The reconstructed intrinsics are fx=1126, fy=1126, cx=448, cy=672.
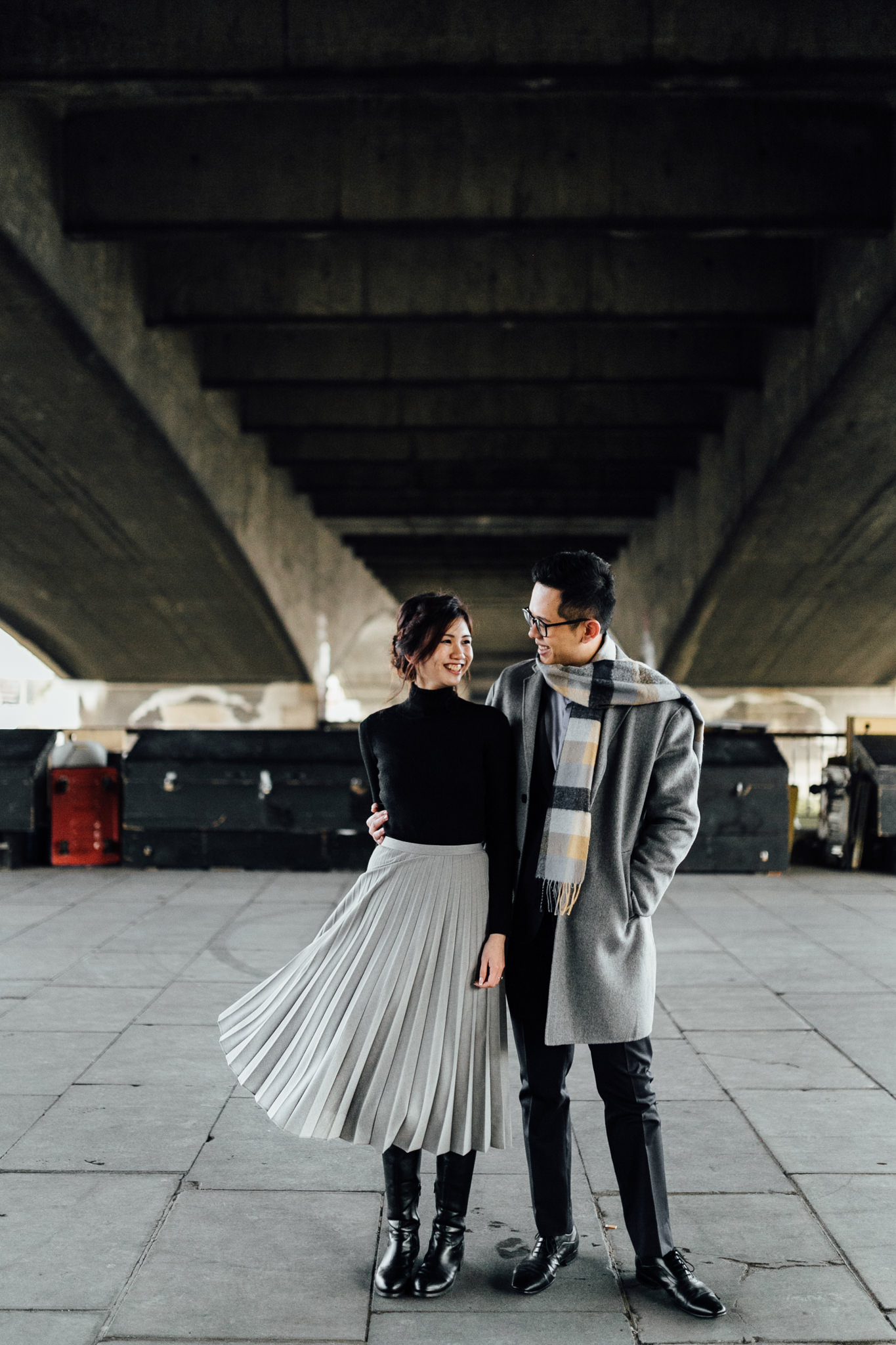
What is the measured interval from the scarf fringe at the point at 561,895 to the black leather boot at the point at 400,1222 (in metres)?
0.76

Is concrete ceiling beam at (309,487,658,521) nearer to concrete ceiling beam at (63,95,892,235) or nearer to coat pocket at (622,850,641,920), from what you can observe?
concrete ceiling beam at (63,95,892,235)

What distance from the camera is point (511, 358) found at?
50.3ft

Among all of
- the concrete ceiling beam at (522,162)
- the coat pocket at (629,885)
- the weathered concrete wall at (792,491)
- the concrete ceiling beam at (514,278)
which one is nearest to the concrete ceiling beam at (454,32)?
the concrete ceiling beam at (522,162)

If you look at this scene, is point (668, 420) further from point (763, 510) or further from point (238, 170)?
point (238, 170)

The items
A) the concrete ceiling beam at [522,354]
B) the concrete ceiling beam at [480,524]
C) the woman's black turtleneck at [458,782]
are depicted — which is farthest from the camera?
the concrete ceiling beam at [480,524]

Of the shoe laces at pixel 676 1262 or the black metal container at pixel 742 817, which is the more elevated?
the black metal container at pixel 742 817

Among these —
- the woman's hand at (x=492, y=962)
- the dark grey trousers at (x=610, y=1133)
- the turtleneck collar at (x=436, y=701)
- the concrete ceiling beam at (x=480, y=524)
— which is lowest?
the dark grey trousers at (x=610, y=1133)

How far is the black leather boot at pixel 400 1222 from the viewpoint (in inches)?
120

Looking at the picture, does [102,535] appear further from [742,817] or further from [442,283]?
[742,817]

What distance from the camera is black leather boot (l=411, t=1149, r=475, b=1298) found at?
3.05 m

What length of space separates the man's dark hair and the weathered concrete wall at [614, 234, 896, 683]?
9.08m

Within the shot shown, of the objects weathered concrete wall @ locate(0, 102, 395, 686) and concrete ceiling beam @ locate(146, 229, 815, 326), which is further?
concrete ceiling beam @ locate(146, 229, 815, 326)

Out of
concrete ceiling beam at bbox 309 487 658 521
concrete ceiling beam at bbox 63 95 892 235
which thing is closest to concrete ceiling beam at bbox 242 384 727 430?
concrete ceiling beam at bbox 309 487 658 521

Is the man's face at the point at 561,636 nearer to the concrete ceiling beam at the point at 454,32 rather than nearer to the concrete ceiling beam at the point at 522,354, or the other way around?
the concrete ceiling beam at the point at 454,32
